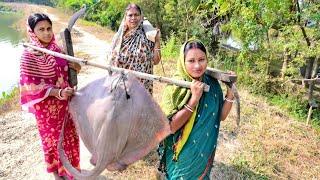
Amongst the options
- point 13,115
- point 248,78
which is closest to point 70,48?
point 13,115

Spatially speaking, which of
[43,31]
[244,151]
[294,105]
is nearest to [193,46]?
[43,31]

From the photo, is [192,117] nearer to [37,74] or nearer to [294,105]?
[37,74]

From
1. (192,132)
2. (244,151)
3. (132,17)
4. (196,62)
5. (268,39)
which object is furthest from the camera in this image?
(268,39)

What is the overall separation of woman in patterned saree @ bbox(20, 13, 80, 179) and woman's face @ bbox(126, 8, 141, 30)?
0.74m

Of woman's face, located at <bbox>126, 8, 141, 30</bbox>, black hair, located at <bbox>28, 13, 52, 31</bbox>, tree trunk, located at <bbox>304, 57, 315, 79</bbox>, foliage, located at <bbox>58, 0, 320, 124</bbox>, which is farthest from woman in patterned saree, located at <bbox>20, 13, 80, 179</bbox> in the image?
tree trunk, located at <bbox>304, 57, 315, 79</bbox>

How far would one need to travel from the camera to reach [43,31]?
Result: 263cm

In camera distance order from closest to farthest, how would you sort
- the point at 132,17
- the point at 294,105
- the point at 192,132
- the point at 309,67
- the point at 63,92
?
the point at 192,132
the point at 63,92
the point at 132,17
the point at 294,105
the point at 309,67

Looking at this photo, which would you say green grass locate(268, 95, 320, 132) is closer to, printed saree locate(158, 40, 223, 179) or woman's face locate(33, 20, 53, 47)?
printed saree locate(158, 40, 223, 179)

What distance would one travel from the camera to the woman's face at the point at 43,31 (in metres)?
2.60

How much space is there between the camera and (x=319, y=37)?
626 cm

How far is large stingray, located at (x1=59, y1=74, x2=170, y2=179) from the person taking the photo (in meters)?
1.95

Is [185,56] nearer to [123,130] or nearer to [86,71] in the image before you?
[123,130]

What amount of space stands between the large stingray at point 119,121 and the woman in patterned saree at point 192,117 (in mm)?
190

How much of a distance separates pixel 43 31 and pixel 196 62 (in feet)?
4.04
